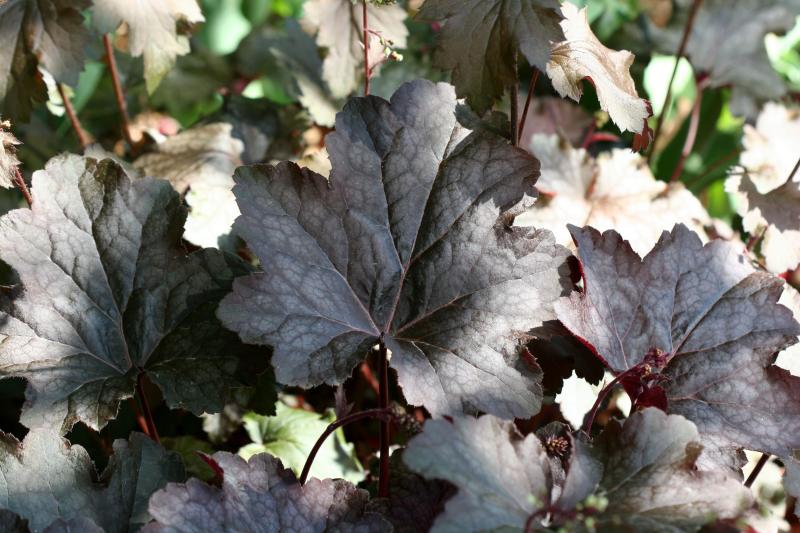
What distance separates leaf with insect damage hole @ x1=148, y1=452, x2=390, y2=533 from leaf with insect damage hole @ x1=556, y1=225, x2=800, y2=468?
1.01 ft

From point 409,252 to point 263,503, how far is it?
333 mm

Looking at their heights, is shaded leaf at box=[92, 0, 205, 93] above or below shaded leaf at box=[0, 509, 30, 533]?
above

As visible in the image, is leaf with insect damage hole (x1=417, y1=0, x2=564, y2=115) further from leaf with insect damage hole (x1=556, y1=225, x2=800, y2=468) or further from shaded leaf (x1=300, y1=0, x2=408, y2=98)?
shaded leaf (x1=300, y1=0, x2=408, y2=98)

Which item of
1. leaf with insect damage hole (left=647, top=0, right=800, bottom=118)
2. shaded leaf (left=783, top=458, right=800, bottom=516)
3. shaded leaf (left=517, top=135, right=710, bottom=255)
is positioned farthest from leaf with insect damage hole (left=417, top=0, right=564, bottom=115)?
leaf with insect damage hole (left=647, top=0, right=800, bottom=118)

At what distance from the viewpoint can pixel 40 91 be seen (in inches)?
51.1

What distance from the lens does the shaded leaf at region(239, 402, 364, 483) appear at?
4.14 feet

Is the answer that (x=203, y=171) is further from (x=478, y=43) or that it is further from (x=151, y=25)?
(x=478, y=43)

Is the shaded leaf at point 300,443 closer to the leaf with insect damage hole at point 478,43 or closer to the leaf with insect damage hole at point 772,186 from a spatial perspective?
the leaf with insect damage hole at point 478,43

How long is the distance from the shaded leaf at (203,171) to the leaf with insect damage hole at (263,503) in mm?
546

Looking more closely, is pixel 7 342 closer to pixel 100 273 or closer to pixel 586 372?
pixel 100 273

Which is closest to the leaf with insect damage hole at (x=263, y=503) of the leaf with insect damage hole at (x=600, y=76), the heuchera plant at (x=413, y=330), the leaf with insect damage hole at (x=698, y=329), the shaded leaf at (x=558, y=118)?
the heuchera plant at (x=413, y=330)

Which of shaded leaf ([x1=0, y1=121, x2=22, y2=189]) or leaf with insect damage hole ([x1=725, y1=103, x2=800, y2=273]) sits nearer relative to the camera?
shaded leaf ([x1=0, y1=121, x2=22, y2=189])

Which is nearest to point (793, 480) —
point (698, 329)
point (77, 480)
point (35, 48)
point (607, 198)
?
point (698, 329)

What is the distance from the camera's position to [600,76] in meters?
1.05
